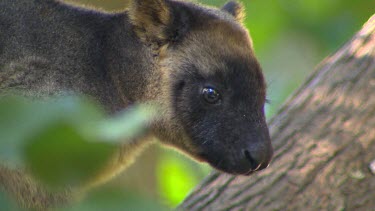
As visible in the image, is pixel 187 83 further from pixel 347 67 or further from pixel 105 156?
pixel 105 156

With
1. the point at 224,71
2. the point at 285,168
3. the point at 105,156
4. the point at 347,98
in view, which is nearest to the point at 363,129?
the point at 347,98

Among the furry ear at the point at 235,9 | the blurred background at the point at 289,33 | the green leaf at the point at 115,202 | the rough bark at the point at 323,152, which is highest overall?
the green leaf at the point at 115,202

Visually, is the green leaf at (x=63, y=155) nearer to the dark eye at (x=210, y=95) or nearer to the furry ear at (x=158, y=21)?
the dark eye at (x=210, y=95)

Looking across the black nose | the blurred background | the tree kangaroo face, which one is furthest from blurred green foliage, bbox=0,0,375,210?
the black nose

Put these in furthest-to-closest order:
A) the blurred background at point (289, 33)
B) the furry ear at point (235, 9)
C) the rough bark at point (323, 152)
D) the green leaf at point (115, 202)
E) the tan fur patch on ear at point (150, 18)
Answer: the furry ear at point (235, 9) → the rough bark at point (323, 152) → the tan fur patch on ear at point (150, 18) → the blurred background at point (289, 33) → the green leaf at point (115, 202)

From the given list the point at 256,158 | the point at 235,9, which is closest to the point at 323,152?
the point at 256,158

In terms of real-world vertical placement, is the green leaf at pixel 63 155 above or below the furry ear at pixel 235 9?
above

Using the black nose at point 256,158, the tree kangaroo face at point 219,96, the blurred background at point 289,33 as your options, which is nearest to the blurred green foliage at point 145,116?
the blurred background at point 289,33

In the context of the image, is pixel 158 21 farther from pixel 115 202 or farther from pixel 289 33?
pixel 115 202
